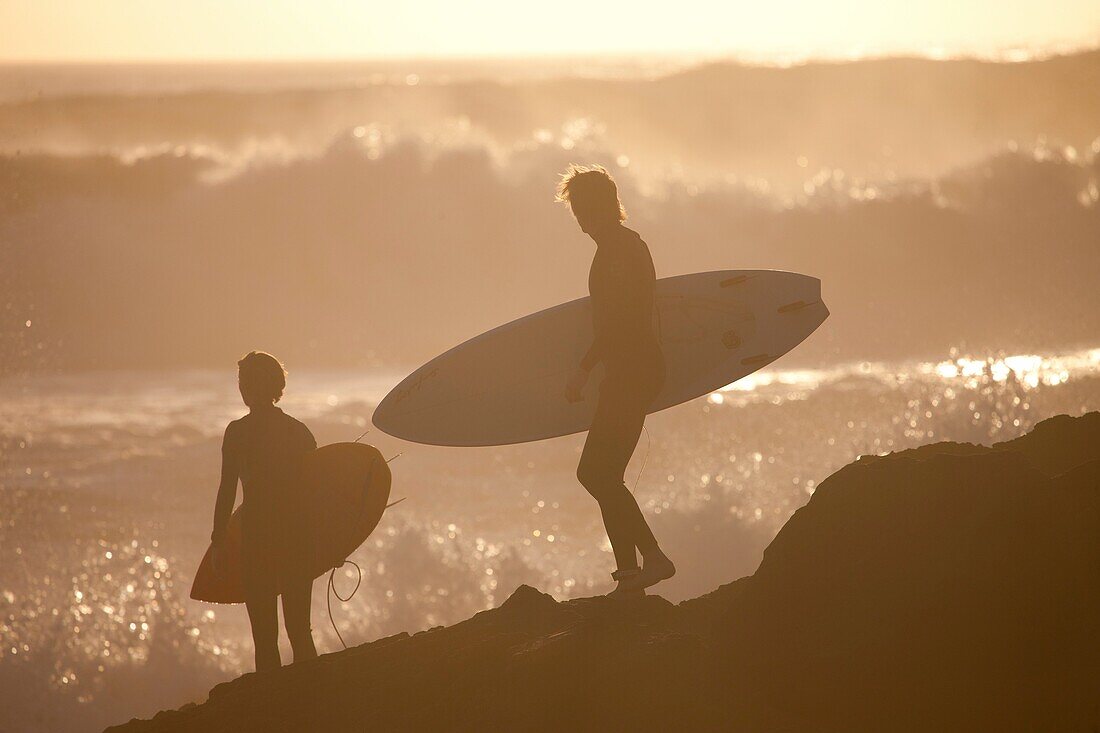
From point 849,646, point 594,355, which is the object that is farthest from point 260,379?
point 849,646

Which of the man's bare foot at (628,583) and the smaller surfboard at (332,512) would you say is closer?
the man's bare foot at (628,583)

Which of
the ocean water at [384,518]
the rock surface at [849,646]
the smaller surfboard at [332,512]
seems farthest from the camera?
the ocean water at [384,518]

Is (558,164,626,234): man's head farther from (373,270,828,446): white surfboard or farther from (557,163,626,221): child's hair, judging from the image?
(373,270,828,446): white surfboard

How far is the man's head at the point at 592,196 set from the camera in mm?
6352

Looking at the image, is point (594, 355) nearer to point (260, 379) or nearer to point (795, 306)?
point (260, 379)

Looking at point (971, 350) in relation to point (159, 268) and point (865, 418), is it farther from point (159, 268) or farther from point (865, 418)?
point (159, 268)

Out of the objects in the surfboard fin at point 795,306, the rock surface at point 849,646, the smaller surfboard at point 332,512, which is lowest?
the rock surface at point 849,646

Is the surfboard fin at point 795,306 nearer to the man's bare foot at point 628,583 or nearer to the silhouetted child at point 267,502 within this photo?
the man's bare foot at point 628,583

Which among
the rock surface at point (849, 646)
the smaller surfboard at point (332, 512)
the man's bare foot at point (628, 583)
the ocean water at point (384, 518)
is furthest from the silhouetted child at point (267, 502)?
the ocean water at point (384, 518)

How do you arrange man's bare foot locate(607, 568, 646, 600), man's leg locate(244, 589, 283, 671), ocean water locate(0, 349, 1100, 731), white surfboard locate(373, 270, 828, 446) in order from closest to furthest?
1. man's bare foot locate(607, 568, 646, 600)
2. man's leg locate(244, 589, 283, 671)
3. white surfboard locate(373, 270, 828, 446)
4. ocean water locate(0, 349, 1100, 731)

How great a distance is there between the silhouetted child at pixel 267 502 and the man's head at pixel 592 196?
5.94ft

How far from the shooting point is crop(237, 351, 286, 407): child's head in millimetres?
6828

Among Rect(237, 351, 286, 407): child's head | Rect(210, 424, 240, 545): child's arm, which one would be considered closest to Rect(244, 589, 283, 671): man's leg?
Rect(210, 424, 240, 545): child's arm

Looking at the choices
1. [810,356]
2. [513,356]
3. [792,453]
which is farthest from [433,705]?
[810,356]
